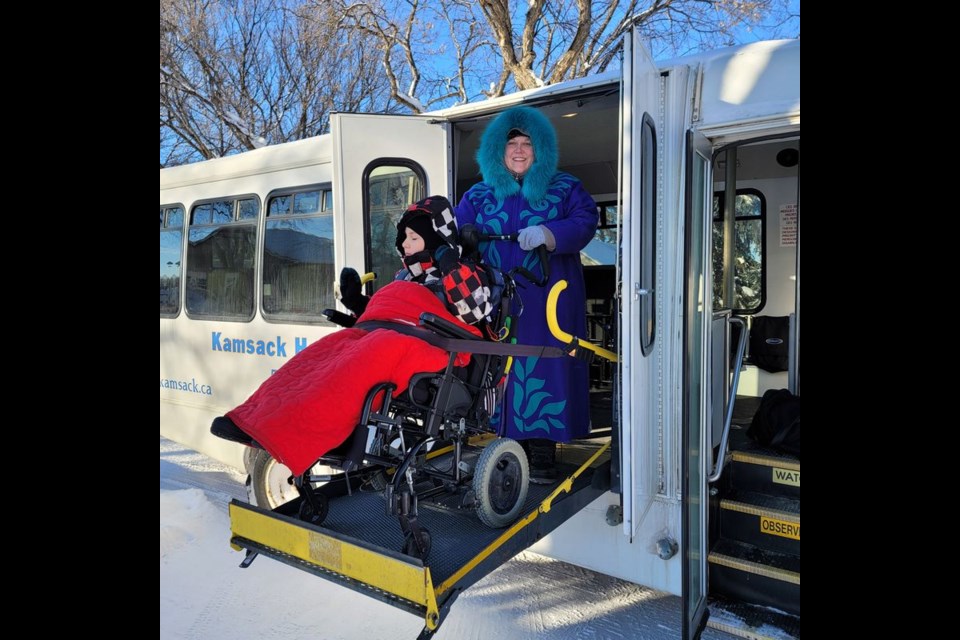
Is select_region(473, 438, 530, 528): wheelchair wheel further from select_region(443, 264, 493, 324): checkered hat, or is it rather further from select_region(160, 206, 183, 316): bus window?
select_region(160, 206, 183, 316): bus window

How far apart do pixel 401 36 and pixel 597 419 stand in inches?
587

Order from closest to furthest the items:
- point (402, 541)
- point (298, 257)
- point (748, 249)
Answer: point (402, 541), point (298, 257), point (748, 249)

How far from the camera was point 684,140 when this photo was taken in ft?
9.36

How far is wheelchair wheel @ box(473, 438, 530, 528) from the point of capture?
2412 millimetres

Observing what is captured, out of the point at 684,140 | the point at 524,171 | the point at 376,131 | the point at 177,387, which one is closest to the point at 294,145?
the point at 376,131

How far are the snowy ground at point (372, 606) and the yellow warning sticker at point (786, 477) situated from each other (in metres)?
0.76

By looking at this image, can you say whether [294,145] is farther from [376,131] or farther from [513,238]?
[513,238]

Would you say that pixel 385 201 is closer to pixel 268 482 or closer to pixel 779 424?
pixel 268 482

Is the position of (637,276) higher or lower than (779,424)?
higher

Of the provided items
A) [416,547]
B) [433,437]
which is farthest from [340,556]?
[433,437]

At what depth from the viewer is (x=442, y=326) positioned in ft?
7.72

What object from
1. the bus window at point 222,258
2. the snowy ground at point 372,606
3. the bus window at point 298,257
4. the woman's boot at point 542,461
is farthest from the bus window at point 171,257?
the woman's boot at point 542,461

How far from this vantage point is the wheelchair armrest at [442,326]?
231 centimetres

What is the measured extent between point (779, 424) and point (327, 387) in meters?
2.33
